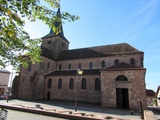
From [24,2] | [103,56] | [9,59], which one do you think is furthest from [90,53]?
[24,2]

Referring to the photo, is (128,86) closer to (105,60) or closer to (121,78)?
(121,78)

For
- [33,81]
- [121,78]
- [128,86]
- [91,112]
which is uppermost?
[121,78]

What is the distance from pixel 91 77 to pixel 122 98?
7.38 metres

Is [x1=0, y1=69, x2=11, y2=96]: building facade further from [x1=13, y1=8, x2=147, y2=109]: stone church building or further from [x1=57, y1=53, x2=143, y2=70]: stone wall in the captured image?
[x1=57, y1=53, x2=143, y2=70]: stone wall

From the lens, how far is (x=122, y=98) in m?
19.3

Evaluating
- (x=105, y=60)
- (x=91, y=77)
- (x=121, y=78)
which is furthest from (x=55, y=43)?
(x=121, y=78)

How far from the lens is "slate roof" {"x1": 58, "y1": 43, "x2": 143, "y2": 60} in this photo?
2661 cm

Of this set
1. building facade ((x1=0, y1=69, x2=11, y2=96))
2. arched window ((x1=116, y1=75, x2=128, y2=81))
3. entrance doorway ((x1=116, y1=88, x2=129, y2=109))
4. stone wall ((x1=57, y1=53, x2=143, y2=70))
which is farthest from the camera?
building facade ((x1=0, y1=69, x2=11, y2=96))

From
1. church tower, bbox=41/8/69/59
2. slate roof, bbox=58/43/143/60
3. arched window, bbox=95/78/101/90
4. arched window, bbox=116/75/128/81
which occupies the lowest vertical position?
arched window, bbox=95/78/101/90

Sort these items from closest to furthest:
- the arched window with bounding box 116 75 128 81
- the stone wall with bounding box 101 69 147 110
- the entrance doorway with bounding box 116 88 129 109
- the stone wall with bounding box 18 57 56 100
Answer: the stone wall with bounding box 101 69 147 110
the entrance doorway with bounding box 116 88 129 109
the arched window with bounding box 116 75 128 81
the stone wall with bounding box 18 57 56 100

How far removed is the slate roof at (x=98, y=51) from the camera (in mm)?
26609

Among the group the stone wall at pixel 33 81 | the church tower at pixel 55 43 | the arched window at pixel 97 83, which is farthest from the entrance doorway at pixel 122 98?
the church tower at pixel 55 43

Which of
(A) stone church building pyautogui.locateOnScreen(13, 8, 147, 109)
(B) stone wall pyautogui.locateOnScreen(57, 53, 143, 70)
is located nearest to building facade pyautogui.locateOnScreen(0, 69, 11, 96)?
(A) stone church building pyautogui.locateOnScreen(13, 8, 147, 109)

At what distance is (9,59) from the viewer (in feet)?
24.0
